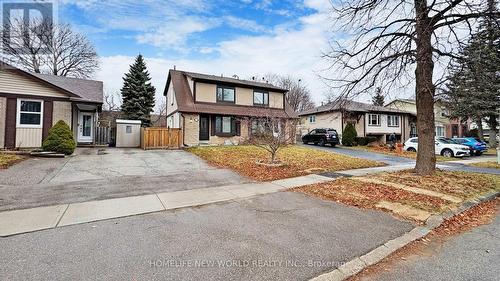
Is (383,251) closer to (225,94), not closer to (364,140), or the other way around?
(225,94)

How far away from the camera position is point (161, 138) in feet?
60.6

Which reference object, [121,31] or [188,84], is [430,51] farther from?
[188,84]

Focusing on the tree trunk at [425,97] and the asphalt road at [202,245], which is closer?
the asphalt road at [202,245]

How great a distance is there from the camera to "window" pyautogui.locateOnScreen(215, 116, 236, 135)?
846 inches

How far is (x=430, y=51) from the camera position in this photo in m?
8.46

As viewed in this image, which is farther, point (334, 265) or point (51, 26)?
point (51, 26)

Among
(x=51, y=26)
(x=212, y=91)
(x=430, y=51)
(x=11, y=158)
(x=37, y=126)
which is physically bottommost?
(x=11, y=158)

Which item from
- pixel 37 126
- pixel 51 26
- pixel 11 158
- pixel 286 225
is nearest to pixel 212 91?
pixel 37 126

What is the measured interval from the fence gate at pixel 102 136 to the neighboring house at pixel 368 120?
21840 millimetres

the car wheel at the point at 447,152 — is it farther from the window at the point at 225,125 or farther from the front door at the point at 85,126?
the front door at the point at 85,126

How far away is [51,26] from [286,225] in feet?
126

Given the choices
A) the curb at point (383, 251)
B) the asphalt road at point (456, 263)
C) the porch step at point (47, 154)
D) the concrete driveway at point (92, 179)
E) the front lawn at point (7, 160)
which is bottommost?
the asphalt road at point (456, 263)

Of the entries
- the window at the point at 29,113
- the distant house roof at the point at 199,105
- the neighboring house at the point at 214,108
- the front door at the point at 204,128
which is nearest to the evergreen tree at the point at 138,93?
the distant house roof at the point at 199,105

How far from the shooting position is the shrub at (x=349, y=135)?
27.0 meters
